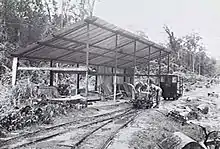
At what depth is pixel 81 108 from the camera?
429 inches

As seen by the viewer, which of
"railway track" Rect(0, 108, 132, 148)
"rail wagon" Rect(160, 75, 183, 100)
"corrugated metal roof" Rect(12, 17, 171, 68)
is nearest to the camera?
"railway track" Rect(0, 108, 132, 148)

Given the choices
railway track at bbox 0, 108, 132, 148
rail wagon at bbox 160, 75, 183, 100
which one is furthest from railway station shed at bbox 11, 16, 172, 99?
rail wagon at bbox 160, 75, 183, 100

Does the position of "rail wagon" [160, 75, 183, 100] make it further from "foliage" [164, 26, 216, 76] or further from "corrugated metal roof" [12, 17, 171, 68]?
"foliage" [164, 26, 216, 76]

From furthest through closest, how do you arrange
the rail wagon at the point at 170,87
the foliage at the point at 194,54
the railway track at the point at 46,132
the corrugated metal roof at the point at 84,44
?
1. the foliage at the point at 194,54
2. the rail wagon at the point at 170,87
3. the corrugated metal roof at the point at 84,44
4. the railway track at the point at 46,132

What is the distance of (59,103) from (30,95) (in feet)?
3.91

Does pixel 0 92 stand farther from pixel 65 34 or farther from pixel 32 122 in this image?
pixel 65 34

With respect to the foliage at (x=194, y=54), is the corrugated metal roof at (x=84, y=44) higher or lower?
lower

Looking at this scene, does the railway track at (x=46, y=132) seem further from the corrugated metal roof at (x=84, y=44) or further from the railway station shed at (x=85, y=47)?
the corrugated metal roof at (x=84, y=44)

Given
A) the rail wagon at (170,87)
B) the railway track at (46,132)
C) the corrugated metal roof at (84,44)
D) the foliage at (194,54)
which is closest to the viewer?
the railway track at (46,132)

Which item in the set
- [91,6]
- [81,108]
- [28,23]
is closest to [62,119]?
[81,108]

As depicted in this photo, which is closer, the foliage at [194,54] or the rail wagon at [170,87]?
the rail wagon at [170,87]

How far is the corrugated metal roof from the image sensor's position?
11.0 meters

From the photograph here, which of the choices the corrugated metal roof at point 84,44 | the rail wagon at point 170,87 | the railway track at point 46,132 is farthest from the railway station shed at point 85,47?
the rail wagon at point 170,87

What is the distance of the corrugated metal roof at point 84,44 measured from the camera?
36.0ft
